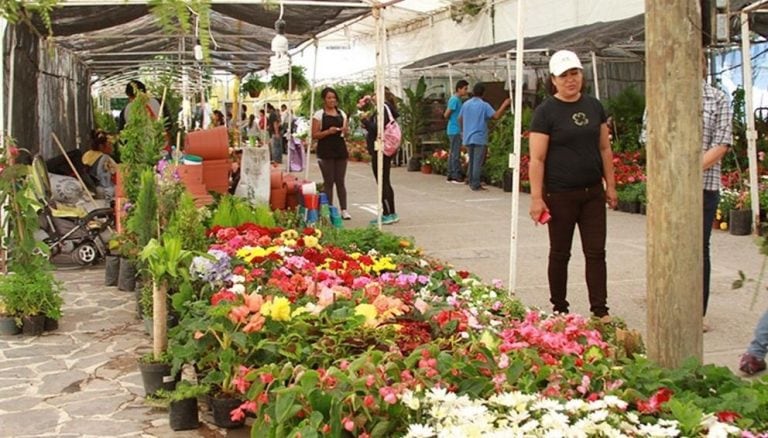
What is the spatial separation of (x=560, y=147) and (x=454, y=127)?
41.3ft

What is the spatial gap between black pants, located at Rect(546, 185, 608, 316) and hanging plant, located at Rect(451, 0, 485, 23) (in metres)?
18.9

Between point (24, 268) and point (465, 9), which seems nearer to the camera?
point (24, 268)

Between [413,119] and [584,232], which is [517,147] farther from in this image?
[413,119]

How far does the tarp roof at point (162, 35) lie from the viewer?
385 inches

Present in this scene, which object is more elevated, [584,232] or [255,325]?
[584,232]

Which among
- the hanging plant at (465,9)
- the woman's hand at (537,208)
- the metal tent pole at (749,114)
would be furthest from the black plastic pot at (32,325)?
the hanging plant at (465,9)

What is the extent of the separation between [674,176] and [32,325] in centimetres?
565

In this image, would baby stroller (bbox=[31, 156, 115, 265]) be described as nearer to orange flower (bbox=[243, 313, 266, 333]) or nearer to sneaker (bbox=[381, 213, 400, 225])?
sneaker (bbox=[381, 213, 400, 225])

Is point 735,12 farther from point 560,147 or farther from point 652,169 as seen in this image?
point 652,169

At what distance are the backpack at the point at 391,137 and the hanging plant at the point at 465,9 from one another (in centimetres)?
1328

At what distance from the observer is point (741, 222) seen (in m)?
11.5

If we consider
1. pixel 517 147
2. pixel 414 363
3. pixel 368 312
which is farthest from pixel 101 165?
pixel 414 363

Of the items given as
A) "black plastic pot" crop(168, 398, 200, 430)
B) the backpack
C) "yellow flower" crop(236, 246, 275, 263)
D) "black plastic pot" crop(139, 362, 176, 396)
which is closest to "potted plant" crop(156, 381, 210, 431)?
"black plastic pot" crop(168, 398, 200, 430)

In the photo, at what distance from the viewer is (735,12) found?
10648 millimetres
